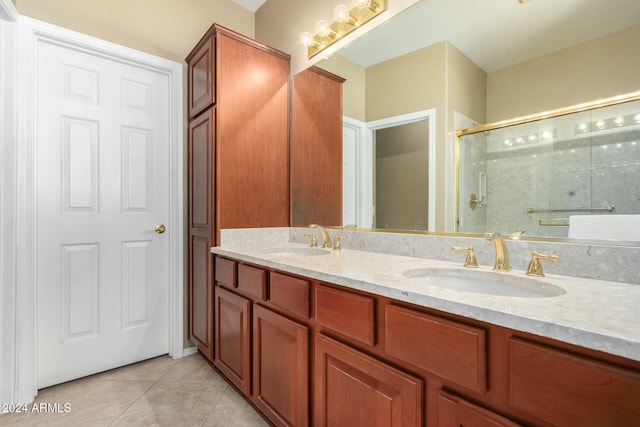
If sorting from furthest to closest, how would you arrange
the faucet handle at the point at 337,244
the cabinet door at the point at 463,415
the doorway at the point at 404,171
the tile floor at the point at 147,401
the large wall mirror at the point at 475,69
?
the faucet handle at the point at 337,244 → the tile floor at the point at 147,401 → the doorway at the point at 404,171 → the large wall mirror at the point at 475,69 → the cabinet door at the point at 463,415

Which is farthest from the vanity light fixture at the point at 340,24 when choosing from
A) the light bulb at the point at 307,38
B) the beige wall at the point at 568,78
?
the beige wall at the point at 568,78

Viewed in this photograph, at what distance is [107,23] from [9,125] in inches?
33.6

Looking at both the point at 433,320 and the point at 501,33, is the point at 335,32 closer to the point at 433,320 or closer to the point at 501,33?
the point at 501,33

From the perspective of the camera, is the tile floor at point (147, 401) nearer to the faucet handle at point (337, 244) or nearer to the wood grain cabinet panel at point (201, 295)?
the wood grain cabinet panel at point (201, 295)

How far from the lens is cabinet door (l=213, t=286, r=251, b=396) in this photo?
4.90ft

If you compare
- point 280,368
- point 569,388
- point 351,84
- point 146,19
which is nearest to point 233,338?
A: point 280,368

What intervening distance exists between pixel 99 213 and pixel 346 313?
70.2 inches

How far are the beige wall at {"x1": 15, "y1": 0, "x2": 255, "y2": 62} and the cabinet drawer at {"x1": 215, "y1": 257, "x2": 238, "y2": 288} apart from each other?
5.03 feet

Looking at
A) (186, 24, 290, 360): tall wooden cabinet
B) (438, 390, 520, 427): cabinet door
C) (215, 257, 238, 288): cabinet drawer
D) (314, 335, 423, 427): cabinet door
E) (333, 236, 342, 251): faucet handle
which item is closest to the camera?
(438, 390, 520, 427): cabinet door

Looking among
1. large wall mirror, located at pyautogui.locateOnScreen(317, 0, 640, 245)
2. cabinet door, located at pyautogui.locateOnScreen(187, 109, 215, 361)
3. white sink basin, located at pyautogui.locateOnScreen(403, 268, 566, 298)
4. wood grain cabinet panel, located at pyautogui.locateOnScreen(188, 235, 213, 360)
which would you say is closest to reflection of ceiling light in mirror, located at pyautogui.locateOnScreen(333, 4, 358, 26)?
large wall mirror, located at pyautogui.locateOnScreen(317, 0, 640, 245)

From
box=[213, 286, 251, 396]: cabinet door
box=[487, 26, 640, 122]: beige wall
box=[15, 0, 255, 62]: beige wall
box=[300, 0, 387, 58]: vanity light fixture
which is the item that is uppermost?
box=[15, 0, 255, 62]: beige wall

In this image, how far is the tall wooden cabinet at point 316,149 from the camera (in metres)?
1.89

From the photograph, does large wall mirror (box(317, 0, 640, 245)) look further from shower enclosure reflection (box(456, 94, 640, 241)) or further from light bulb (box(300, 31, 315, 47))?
light bulb (box(300, 31, 315, 47))

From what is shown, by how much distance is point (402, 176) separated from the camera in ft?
4.82
